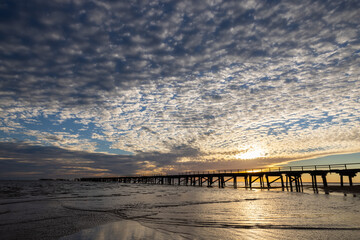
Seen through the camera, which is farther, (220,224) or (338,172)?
(338,172)

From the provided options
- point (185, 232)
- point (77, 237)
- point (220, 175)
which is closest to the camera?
point (77, 237)

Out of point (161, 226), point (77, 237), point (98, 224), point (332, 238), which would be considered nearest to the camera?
point (332, 238)

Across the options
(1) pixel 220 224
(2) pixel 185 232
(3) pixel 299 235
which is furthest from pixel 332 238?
(2) pixel 185 232

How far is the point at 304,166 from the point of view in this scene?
3531 cm

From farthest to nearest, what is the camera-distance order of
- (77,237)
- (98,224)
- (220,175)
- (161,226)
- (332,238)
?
(220,175)
(98,224)
(161,226)
(77,237)
(332,238)

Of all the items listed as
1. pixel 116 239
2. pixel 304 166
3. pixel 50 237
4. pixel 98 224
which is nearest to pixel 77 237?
pixel 50 237

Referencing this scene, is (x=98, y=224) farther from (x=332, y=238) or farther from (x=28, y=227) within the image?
(x=332, y=238)

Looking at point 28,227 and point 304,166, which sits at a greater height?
point 304,166

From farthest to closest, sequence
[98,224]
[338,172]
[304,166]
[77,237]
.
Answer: [304,166], [338,172], [98,224], [77,237]

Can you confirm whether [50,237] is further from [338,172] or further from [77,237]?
[338,172]

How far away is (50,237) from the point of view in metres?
6.93

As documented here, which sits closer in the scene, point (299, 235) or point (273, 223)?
point (299, 235)

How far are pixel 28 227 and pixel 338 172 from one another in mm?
39428

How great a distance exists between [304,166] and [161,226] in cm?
3518
